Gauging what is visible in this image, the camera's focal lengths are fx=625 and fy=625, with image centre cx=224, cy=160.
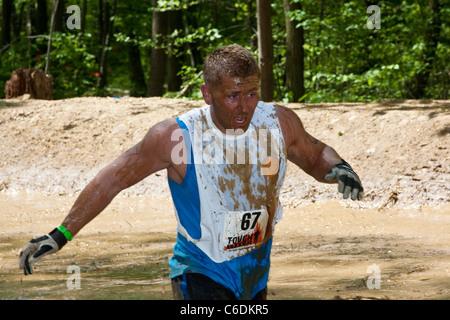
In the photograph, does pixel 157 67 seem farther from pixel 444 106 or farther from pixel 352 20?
pixel 444 106

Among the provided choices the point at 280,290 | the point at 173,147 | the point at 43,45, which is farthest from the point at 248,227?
the point at 43,45

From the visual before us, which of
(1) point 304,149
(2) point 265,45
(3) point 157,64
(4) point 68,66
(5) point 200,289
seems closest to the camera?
(5) point 200,289

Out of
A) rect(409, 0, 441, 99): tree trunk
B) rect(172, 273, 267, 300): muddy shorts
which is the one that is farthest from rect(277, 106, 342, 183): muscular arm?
rect(409, 0, 441, 99): tree trunk

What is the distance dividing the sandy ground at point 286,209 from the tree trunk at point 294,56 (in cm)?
303

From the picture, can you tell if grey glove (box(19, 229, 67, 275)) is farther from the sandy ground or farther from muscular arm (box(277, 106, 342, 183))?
the sandy ground

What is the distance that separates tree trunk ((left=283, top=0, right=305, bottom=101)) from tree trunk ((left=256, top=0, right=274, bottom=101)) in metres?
1.65

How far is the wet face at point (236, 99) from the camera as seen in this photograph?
126 inches

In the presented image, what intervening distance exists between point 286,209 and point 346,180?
493 cm

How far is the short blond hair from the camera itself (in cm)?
321

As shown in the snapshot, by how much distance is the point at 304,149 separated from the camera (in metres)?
3.56

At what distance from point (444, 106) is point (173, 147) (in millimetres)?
7206

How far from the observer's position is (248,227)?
10.6 feet

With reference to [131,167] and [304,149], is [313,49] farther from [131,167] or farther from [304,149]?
[131,167]

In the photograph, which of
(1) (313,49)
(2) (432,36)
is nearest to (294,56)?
(1) (313,49)
